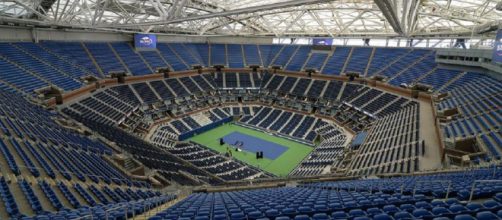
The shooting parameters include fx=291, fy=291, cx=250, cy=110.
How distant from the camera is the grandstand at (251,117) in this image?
9805 millimetres

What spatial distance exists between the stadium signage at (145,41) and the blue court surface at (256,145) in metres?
21.1

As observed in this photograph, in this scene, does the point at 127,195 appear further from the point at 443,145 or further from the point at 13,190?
the point at 443,145

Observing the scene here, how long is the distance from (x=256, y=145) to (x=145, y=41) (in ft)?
84.4

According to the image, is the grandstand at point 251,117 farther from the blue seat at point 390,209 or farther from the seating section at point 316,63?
the seating section at point 316,63

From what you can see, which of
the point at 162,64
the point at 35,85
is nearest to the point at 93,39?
the point at 162,64

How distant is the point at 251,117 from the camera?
42719 millimetres

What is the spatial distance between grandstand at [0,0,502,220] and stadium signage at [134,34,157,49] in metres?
0.19

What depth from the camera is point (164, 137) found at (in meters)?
33.9

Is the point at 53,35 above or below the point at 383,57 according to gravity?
above

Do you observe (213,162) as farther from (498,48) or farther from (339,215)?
(498,48)

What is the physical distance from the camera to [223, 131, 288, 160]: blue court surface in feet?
106

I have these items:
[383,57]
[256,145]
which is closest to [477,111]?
[256,145]

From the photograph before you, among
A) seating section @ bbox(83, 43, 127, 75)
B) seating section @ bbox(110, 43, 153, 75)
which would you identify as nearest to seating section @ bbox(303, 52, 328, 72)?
seating section @ bbox(110, 43, 153, 75)

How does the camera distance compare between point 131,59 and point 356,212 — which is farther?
point 131,59
